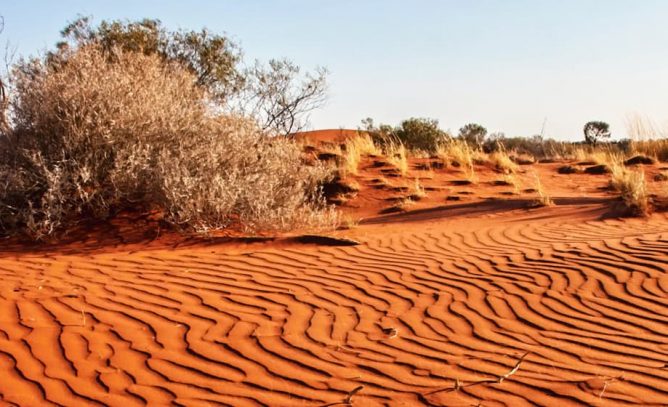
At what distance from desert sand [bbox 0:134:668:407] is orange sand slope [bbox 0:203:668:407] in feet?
0.05

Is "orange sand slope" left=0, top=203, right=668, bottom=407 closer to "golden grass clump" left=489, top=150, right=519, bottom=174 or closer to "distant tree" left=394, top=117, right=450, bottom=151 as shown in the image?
"golden grass clump" left=489, top=150, right=519, bottom=174

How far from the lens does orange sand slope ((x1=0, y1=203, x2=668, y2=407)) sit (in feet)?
12.8

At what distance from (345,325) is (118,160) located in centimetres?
531

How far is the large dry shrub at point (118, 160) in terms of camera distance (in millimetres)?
9188

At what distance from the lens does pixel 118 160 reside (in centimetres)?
944

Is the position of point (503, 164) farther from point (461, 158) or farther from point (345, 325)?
point (345, 325)

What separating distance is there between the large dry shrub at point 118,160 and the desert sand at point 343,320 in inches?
19.7

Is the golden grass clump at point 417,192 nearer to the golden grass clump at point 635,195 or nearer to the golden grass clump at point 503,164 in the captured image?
the golden grass clump at point 503,164

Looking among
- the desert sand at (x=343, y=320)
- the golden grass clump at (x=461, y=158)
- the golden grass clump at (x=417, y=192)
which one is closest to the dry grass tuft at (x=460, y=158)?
the golden grass clump at (x=461, y=158)

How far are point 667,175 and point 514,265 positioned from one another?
9344 mm

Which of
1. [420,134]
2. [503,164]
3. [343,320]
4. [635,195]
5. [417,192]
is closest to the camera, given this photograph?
[343,320]

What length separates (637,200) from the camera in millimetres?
10234

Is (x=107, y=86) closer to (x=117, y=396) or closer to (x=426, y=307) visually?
(x=426, y=307)


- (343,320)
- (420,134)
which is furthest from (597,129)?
(343,320)
